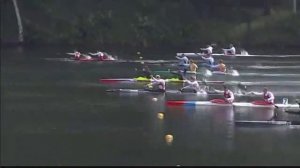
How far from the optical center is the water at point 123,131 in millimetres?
18156

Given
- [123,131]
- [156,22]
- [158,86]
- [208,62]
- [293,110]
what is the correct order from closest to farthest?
1. [123,131]
2. [293,110]
3. [158,86]
4. [208,62]
5. [156,22]

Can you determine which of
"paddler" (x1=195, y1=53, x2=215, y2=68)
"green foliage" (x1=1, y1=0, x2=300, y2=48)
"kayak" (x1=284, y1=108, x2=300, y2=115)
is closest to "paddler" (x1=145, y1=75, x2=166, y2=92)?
"kayak" (x1=284, y1=108, x2=300, y2=115)

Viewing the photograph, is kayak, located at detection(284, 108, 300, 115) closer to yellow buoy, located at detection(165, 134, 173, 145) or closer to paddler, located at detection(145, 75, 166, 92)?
yellow buoy, located at detection(165, 134, 173, 145)

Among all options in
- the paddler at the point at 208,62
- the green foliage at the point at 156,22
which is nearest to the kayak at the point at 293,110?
the paddler at the point at 208,62

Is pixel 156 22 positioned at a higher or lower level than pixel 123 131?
higher

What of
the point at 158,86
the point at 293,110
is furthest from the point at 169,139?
the point at 158,86

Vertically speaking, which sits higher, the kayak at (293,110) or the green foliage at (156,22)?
the green foliage at (156,22)

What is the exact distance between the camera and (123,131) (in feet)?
68.3

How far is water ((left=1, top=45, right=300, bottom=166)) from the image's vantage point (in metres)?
18.2

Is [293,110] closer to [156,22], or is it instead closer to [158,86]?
[158,86]

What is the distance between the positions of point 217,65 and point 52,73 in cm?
727

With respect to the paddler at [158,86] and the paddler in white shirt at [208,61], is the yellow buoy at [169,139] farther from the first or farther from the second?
the paddler in white shirt at [208,61]

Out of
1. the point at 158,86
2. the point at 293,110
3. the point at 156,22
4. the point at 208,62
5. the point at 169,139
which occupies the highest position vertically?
the point at 156,22

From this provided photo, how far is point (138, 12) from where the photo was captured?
4825 centimetres
